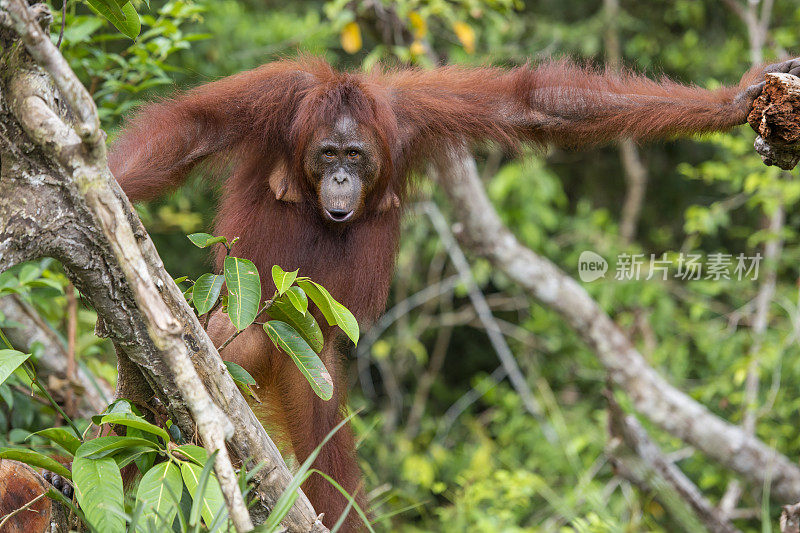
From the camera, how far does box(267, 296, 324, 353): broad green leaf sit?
7.79 ft

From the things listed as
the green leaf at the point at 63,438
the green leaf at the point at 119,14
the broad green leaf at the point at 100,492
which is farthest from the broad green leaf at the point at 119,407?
the green leaf at the point at 119,14

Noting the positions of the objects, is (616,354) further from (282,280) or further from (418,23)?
(282,280)

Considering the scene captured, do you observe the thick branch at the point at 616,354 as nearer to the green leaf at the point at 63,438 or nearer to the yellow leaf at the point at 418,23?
the yellow leaf at the point at 418,23

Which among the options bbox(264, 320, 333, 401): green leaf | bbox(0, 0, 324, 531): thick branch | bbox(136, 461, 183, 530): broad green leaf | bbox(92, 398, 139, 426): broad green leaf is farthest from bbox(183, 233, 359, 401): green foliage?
bbox(136, 461, 183, 530): broad green leaf

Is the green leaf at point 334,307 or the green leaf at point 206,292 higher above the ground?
the green leaf at point 206,292

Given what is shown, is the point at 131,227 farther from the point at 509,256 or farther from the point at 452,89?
the point at 509,256

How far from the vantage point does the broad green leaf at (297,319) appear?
7.79 feet

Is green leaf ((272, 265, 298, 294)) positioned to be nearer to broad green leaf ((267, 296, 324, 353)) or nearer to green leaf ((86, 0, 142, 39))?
broad green leaf ((267, 296, 324, 353))

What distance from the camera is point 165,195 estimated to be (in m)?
2.88

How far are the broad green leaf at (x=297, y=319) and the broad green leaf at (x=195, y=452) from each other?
52 centimetres

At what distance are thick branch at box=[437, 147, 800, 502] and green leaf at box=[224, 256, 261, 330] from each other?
2.70 meters

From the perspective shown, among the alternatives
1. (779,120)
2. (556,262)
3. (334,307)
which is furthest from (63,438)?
(556,262)

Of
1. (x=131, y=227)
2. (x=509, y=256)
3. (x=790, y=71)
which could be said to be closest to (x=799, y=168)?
(x=509, y=256)

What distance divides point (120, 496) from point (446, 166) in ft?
6.83
